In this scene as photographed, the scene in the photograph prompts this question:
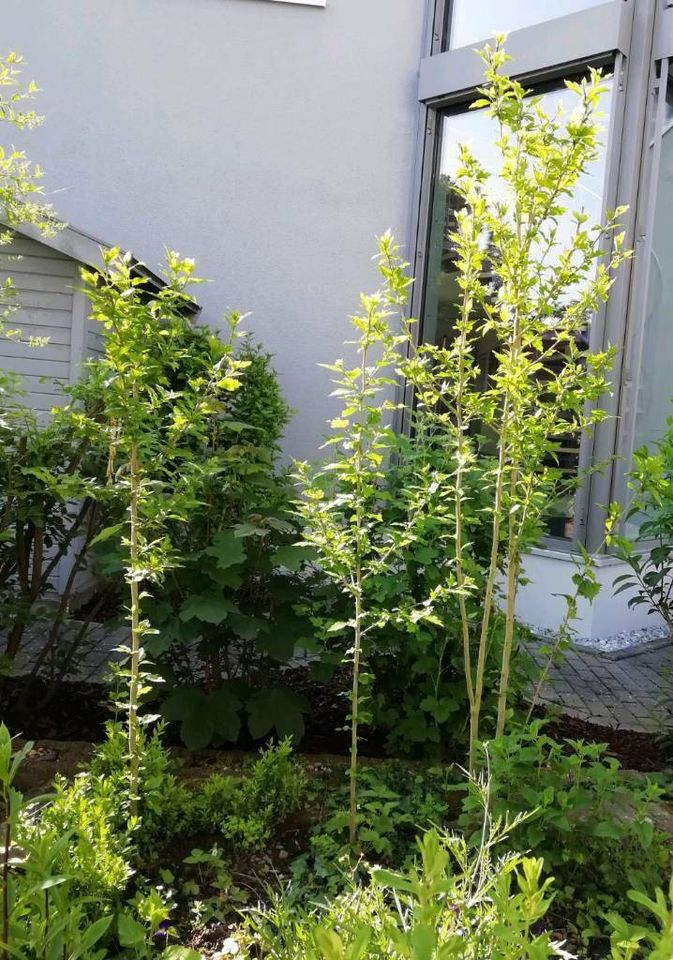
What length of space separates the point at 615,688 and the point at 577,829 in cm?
269

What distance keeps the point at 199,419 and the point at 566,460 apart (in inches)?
174

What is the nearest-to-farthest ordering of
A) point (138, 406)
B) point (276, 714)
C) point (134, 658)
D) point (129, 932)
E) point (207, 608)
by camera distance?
point (129, 932) → point (138, 406) → point (134, 658) → point (207, 608) → point (276, 714)

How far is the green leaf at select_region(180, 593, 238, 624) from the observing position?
2.97 metres

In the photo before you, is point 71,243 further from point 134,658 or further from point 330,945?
point 330,945

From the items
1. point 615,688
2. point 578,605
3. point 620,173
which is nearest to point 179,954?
point 615,688

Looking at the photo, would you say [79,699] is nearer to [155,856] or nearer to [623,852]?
[155,856]

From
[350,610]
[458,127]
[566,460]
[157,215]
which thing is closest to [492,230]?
[350,610]

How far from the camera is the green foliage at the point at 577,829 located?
7.95 feet

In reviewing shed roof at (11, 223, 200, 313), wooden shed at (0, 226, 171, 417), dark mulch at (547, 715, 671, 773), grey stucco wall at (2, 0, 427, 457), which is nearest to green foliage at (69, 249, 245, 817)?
dark mulch at (547, 715, 671, 773)

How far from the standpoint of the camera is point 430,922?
1.36m

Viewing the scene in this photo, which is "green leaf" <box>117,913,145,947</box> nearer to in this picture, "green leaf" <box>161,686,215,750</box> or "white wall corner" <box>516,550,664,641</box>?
"green leaf" <box>161,686,215,750</box>

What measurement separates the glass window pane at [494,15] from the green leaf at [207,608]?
5.30 meters

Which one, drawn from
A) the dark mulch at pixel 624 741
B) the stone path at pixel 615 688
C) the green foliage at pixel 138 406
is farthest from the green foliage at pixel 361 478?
the stone path at pixel 615 688

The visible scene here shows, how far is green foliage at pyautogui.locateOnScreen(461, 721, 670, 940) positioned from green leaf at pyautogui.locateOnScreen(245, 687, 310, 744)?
81 centimetres
